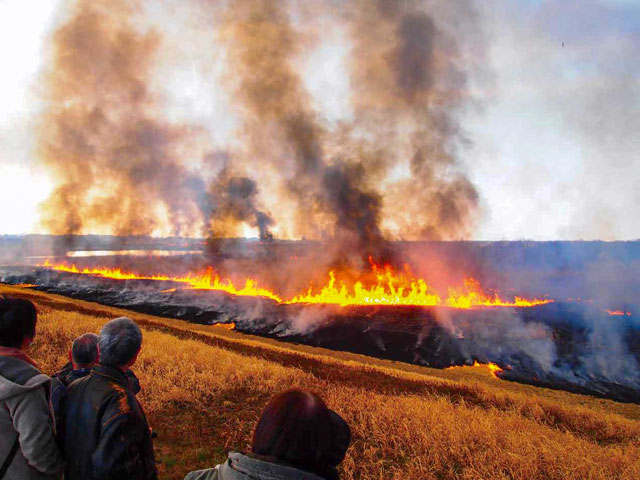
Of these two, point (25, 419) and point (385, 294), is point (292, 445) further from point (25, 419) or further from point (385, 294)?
point (385, 294)

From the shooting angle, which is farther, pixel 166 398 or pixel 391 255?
pixel 391 255

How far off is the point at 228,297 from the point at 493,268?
160 feet

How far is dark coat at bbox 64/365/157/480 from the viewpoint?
2.46 metres

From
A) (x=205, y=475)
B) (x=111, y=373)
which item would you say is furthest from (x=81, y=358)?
(x=205, y=475)

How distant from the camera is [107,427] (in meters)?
2.47

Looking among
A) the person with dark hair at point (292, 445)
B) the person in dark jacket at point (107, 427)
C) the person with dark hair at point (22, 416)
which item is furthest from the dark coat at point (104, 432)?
the person with dark hair at point (292, 445)

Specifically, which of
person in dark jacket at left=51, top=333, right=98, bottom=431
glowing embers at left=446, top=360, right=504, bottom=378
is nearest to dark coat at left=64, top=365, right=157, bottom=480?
person in dark jacket at left=51, top=333, right=98, bottom=431

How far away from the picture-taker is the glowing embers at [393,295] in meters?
30.5

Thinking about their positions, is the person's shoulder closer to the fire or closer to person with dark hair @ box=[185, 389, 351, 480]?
person with dark hair @ box=[185, 389, 351, 480]

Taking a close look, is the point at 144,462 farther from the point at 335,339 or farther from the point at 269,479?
the point at 335,339

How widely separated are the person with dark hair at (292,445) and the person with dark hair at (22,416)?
1.60 m

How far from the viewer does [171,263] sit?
213 ft

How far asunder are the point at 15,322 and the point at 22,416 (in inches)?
24.5

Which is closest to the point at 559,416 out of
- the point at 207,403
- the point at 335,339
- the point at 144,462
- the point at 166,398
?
the point at 207,403
